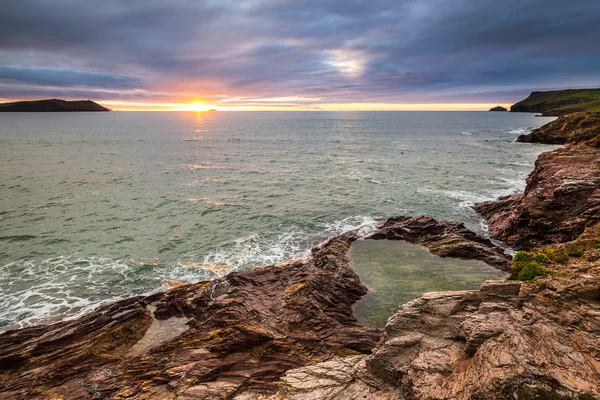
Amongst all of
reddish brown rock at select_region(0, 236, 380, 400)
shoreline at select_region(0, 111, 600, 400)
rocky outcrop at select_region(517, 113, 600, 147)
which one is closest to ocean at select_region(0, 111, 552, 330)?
reddish brown rock at select_region(0, 236, 380, 400)

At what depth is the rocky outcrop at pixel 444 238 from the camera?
2978cm

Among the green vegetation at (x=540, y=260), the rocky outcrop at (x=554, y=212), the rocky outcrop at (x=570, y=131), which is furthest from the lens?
the rocky outcrop at (x=570, y=131)

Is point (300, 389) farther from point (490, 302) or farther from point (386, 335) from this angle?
point (490, 302)

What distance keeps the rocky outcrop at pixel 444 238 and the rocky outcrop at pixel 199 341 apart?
10.7m

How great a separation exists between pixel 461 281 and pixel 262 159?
76.4 metres

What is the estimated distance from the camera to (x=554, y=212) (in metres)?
31.6

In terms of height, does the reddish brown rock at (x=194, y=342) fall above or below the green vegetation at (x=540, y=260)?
below

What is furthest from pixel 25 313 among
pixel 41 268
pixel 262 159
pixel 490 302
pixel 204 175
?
pixel 262 159

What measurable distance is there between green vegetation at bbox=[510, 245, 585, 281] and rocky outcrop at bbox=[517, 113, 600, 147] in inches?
2606

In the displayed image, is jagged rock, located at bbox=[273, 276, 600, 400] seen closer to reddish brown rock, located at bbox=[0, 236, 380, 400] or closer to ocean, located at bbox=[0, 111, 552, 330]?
reddish brown rock, located at bbox=[0, 236, 380, 400]

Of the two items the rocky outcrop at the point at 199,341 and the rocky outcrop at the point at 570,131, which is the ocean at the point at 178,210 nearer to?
the rocky outcrop at the point at 199,341

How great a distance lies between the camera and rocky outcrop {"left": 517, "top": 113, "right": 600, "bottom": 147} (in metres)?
80.7

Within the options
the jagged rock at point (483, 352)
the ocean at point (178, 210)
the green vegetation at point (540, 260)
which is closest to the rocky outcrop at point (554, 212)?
the ocean at point (178, 210)

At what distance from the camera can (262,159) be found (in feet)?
312
